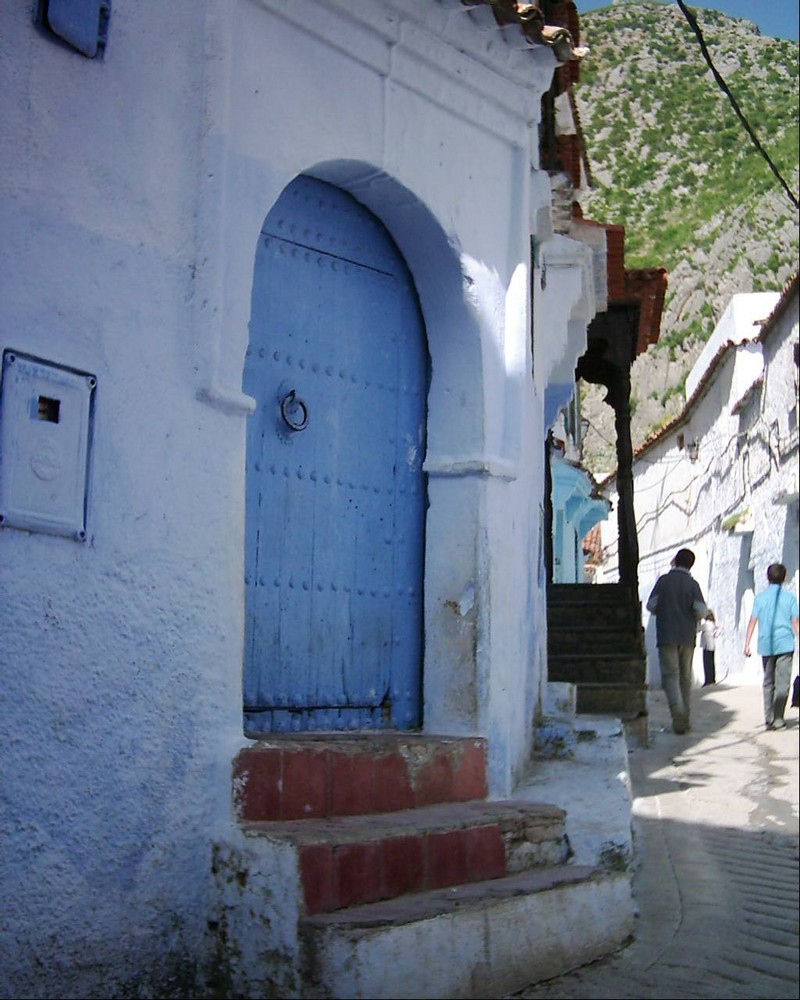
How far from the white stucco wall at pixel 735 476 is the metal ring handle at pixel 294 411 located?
47.1ft

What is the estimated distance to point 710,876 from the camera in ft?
19.2

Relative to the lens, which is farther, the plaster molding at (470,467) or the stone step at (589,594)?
the stone step at (589,594)

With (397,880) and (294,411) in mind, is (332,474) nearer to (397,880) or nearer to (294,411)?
(294,411)

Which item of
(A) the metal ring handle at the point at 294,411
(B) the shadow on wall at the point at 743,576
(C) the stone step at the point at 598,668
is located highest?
(B) the shadow on wall at the point at 743,576

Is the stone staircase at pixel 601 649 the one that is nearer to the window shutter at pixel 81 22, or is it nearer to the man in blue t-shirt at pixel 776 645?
the man in blue t-shirt at pixel 776 645

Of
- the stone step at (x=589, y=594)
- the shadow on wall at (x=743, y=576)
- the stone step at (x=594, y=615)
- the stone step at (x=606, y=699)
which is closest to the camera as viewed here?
the stone step at (x=606, y=699)

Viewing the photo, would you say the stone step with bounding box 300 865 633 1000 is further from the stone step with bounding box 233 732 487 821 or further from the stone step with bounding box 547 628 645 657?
the stone step with bounding box 547 628 645 657

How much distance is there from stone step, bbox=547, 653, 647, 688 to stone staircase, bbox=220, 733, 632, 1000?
6.44 metres

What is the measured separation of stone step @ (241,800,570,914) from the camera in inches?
140

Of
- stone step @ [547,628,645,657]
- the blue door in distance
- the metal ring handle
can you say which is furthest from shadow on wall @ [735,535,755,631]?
the metal ring handle

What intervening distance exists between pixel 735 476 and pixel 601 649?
12102mm

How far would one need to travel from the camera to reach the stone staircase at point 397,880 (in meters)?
3.42

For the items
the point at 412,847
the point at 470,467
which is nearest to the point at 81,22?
the point at 470,467

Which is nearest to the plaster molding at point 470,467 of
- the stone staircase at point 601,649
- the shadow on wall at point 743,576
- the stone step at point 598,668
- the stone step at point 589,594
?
the stone staircase at point 601,649
